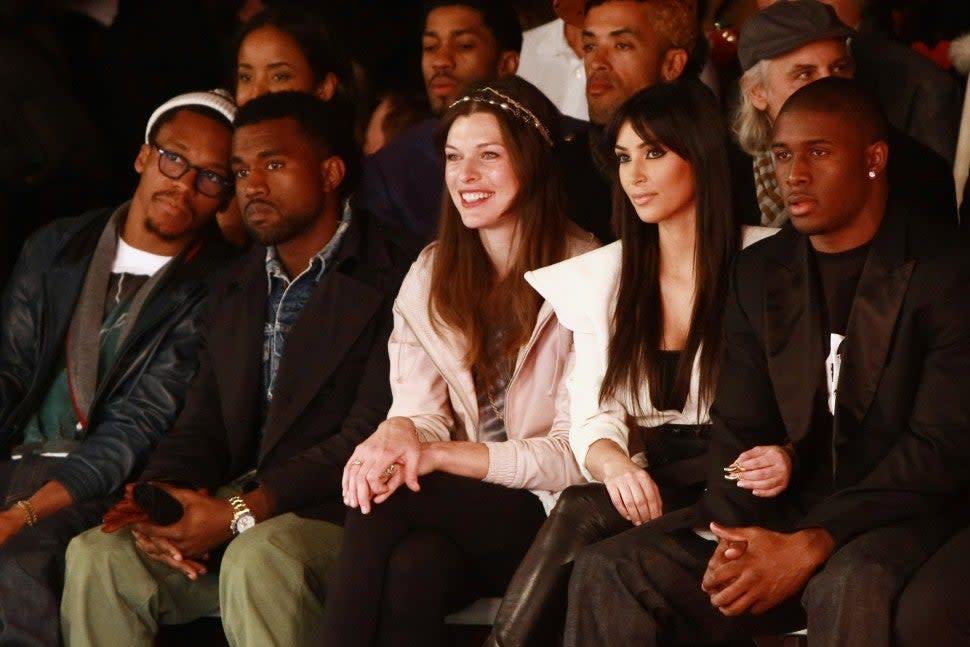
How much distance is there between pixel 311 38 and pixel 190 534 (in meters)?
1.82

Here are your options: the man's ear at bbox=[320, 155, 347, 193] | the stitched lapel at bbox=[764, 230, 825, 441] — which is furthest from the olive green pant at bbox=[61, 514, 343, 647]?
the stitched lapel at bbox=[764, 230, 825, 441]

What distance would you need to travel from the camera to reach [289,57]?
5168 millimetres

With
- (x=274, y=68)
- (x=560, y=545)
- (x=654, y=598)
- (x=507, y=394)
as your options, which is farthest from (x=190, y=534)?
(x=274, y=68)

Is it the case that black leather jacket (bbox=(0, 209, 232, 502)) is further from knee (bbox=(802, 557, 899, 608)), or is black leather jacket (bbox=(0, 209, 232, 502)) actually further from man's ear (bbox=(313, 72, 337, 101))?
A: knee (bbox=(802, 557, 899, 608))

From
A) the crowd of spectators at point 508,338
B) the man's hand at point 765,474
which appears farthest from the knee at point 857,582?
the man's hand at point 765,474

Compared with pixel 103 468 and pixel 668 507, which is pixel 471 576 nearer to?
pixel 668 507

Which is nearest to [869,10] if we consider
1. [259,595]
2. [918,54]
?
[918,54]

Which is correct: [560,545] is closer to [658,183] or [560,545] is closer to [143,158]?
[658,183]

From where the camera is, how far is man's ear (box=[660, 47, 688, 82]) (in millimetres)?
4750

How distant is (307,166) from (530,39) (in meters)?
1.41

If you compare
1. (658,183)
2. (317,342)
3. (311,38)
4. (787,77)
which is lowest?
(317,342)

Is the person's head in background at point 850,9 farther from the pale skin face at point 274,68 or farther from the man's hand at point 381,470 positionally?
the man's hand at point 381,470

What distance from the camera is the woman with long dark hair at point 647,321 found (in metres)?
3.50

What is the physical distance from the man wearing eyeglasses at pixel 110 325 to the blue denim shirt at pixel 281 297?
267 mm
